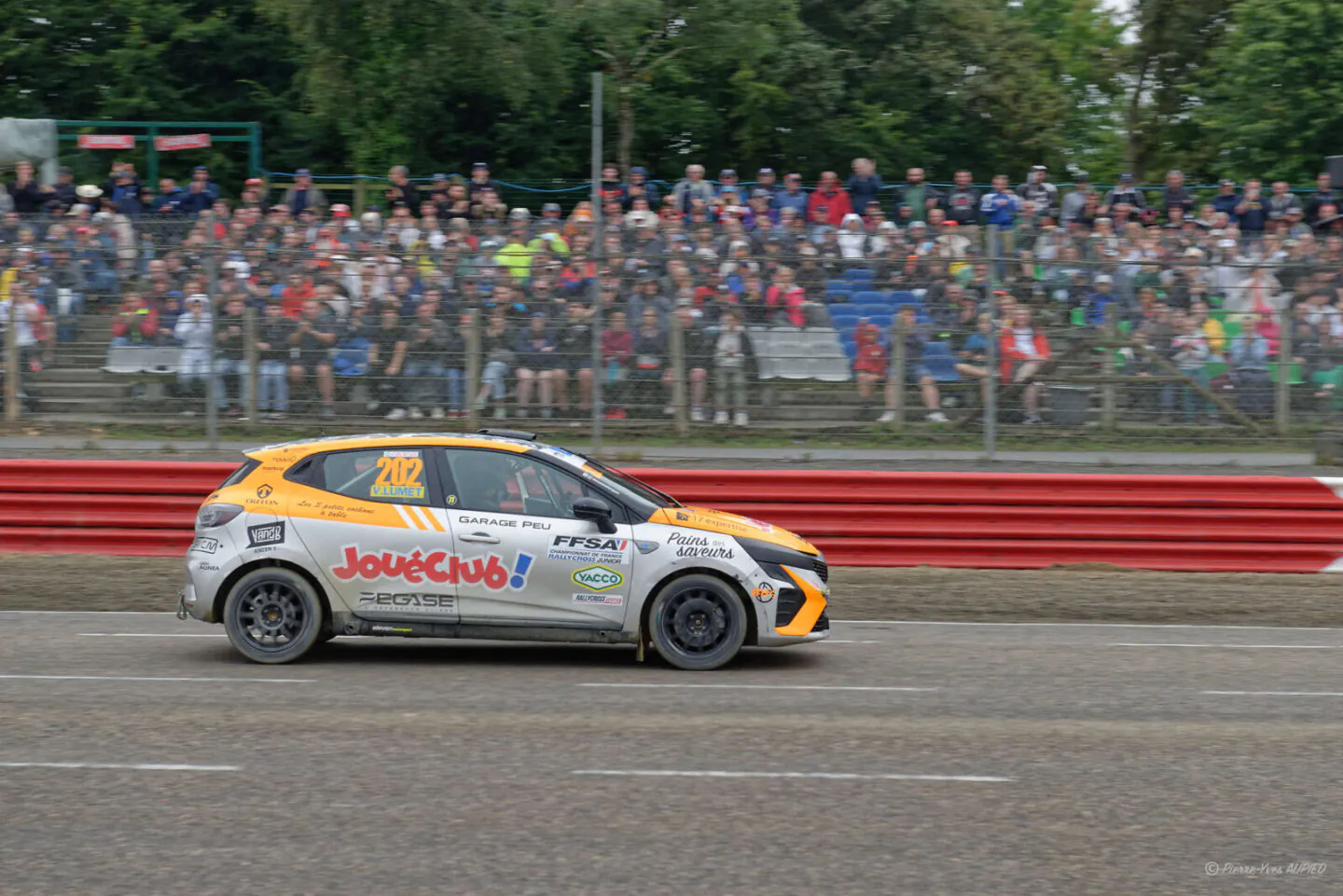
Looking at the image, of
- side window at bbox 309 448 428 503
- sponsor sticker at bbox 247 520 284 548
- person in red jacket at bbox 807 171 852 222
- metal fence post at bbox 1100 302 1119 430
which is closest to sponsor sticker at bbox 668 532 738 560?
side window at bbox 309 448 428 503

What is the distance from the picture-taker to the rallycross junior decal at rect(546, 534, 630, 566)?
10.0 meters

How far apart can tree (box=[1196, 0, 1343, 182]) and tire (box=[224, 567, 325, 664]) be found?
24.1 meters

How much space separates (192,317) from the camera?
15.4 meters

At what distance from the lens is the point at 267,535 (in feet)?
33.1

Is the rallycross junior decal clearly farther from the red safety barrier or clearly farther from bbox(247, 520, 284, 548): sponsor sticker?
the red safety barrier

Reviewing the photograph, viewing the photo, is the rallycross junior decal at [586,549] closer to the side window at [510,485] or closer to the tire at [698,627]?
the side window at [510,485]

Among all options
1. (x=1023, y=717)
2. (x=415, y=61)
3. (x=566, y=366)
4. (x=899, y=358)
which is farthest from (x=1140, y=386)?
(x=415, y=61)

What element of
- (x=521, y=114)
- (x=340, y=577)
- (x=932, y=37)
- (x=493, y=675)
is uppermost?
(x=932, y=37)

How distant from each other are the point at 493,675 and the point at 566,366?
5863 millimetres

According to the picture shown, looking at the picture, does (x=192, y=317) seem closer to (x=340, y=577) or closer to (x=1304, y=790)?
(x=340, y=577)

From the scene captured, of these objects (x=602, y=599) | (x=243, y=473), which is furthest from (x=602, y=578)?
(x=243, y=473)

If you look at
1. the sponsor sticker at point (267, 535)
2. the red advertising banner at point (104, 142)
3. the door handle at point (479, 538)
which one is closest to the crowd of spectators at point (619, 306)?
the sponsor sticker at point (267, 535)

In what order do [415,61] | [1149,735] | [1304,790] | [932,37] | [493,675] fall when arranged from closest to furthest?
[1304,790] < [1149,735] < [493,675] < [415,61] < [932,37]

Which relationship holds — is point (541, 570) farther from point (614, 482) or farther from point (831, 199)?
point (831, 199)
